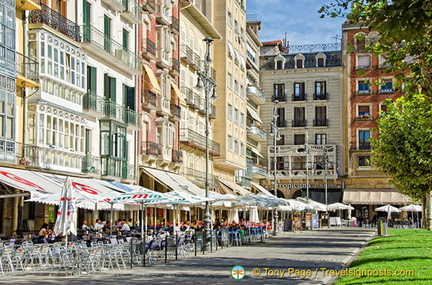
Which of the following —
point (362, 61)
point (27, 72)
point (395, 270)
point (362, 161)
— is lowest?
point (395, 270)

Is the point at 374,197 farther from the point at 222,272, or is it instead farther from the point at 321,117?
the point at 222,272

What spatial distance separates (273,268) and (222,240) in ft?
39.5

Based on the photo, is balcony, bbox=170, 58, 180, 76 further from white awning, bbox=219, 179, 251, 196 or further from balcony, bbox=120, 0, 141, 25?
→ white awning, bbox=219, 179, 251, 196

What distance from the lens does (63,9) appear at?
31375 mm

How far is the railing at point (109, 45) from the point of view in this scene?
109 ft

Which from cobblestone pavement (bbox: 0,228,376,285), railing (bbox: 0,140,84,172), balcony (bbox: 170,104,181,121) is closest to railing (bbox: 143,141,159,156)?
balcony (bbox: 170,104,181,121)

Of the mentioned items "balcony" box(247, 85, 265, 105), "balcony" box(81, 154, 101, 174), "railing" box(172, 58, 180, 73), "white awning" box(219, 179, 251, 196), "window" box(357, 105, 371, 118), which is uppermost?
"balcony" box(247, 85, 265, 105)

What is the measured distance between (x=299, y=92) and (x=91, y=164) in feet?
166

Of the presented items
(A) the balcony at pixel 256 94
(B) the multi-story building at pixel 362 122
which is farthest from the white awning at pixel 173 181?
(B) the multi-story building at pixel 362 122

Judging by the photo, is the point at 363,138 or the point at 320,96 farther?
the point at 320,96

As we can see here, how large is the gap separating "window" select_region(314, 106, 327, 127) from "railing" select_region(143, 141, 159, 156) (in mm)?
40793

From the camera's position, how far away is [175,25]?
46.3 meters

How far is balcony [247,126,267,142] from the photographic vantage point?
69.6 meters

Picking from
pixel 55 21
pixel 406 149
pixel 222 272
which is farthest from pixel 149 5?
pixel 222 272
